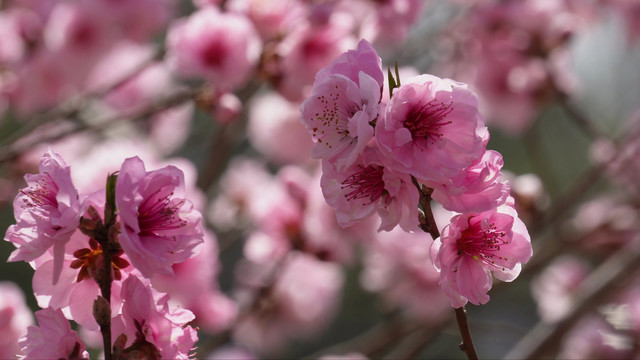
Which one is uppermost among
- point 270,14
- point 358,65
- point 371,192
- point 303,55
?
point 270,14

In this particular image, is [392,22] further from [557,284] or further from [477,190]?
[557,284]

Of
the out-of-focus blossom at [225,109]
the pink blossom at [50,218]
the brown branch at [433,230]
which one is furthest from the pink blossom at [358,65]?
the out-of-focus blossom at [225,109]

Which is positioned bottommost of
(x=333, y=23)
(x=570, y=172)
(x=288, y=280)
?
(x=288, y=280)

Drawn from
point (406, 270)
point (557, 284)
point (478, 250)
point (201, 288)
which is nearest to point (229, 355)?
point (201, 288)

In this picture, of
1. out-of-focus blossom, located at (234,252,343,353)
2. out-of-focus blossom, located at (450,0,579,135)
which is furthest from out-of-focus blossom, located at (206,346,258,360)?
out-of-focus blossom, located at (450,0,579,135)

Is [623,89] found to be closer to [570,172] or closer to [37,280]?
[37,280]

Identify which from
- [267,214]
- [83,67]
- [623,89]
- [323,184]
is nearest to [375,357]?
[267,214]
